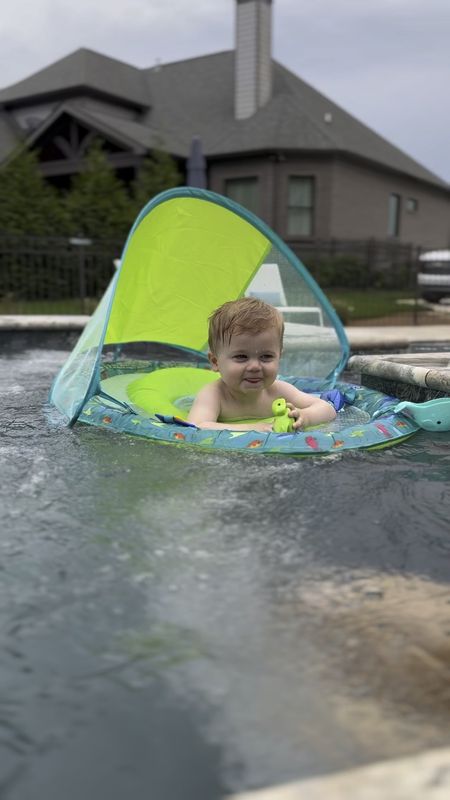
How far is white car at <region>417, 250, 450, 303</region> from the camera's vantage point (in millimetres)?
16406

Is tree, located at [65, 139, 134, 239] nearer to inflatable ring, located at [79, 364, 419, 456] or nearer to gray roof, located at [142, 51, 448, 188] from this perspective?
gray roof, located at [142, 51, 448, 188]

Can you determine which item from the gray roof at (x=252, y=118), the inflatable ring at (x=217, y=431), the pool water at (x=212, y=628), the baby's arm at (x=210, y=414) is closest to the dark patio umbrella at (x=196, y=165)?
the gray roof at (x=252, y=118)

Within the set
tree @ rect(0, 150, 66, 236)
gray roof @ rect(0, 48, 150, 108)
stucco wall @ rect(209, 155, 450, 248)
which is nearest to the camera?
tree @ rect(0, 150, 66, 236)

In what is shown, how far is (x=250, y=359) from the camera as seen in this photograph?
3596 mm

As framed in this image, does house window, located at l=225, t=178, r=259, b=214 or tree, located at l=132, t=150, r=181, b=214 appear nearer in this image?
tree, located at l=132, t=150, r=181, b=214

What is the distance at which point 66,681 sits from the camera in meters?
1.43

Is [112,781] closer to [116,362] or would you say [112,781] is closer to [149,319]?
[149,319]

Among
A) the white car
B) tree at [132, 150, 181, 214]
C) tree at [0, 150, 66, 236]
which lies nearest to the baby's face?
tree at [0, 150, 66, 236]

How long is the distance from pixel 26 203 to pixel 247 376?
1375 cm

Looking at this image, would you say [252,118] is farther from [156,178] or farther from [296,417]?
[296,417]

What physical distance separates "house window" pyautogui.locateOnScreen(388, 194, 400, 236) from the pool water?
71.3 ft

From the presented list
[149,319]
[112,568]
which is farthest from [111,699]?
[149,319]

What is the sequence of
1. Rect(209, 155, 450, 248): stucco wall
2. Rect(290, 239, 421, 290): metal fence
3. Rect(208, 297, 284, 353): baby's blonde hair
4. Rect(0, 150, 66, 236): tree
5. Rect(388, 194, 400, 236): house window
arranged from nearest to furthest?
Rect(208, 297, 284, 353): baby's blonde hair < Rect(0, 150, 66, 236): tree < Rect(290, 239, 421, 290): metal fence < Rect(209, 155, 450, 248): stucco wall < Rect(388, 194, 400, 236): house window

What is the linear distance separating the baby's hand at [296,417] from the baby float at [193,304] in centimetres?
37
